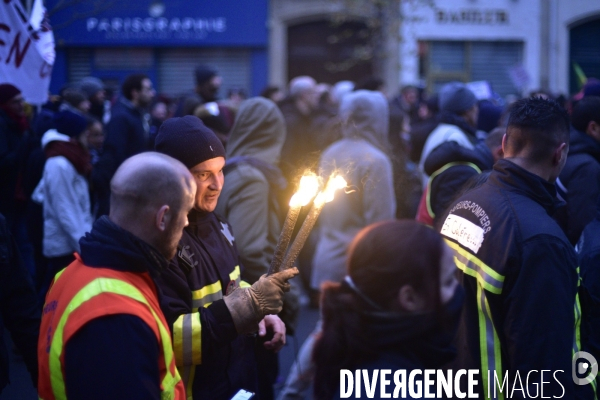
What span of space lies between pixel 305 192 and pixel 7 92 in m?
4.31

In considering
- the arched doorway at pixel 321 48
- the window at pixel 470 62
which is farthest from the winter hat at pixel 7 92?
the window at pixel 470 62

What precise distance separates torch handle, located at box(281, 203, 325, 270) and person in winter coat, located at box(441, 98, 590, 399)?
2.47ft

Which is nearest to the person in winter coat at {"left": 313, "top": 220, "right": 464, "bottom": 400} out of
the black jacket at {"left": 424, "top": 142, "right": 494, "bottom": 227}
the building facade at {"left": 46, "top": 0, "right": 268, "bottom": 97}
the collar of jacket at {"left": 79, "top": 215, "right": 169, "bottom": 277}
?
the collar of jacket at {"left": 79, "top": 215, "right": 169, "bottom": 277}

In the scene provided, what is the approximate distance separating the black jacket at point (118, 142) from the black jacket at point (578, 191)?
4.12m

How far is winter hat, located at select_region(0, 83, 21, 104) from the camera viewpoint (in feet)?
19.1

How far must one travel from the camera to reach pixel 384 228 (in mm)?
1881

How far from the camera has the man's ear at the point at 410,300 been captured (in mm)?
1825

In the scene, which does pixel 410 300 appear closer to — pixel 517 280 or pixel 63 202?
pixel 517 280

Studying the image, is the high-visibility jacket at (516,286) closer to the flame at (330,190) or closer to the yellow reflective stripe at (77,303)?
the flame at (330,190)

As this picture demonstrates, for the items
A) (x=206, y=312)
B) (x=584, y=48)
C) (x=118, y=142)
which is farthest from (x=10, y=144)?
(x=584, y=48)

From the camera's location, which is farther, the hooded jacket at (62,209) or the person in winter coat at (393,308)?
the hooded jacket at (62,209)

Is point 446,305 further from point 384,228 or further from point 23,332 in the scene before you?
point 23,332

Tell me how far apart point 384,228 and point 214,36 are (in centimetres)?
1813

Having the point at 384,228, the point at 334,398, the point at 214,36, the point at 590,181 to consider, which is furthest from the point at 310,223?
the point at 214,36
